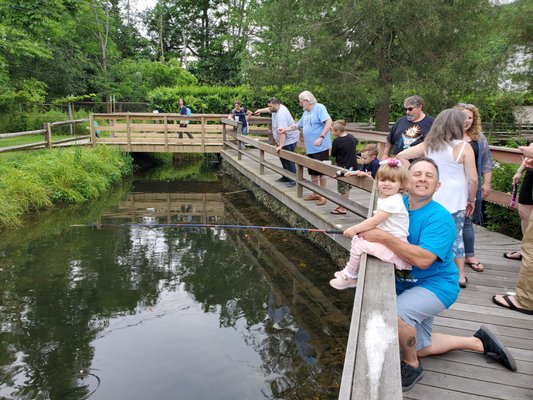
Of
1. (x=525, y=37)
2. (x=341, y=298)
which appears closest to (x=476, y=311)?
(x=341, y=298)

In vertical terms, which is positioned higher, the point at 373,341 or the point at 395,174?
the point at 395,174

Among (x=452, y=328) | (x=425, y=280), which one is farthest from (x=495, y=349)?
(x=425, y=280)

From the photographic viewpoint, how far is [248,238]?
7453mm

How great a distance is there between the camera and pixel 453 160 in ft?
10.8

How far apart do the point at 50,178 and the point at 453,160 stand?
8895 mm

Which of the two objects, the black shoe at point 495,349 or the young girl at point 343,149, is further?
the young girl at point 343,149

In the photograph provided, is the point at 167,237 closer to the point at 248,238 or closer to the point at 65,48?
the point at 248,238

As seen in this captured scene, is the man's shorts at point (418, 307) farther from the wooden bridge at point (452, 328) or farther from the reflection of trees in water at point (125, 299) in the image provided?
the reflection of trees in water at point (125, 299)

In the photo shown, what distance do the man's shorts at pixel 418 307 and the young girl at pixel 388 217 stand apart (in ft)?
0.54

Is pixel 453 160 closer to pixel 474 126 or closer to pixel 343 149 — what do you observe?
pixel 474 126

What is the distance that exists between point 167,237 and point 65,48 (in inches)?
931

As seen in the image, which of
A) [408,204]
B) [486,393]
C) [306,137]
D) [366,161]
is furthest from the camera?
[306,137]

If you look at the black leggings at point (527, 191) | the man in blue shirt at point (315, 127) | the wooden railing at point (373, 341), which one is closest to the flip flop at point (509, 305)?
the black leggings at point (527, 191)

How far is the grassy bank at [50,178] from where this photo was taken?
331 inches
